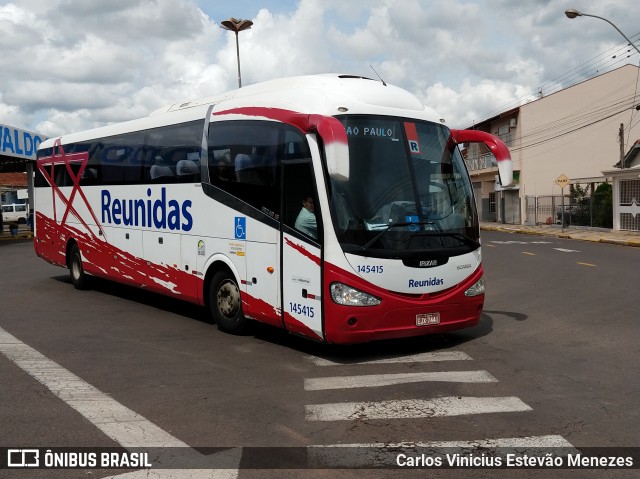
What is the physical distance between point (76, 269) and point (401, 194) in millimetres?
9008

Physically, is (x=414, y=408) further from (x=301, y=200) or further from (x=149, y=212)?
(x=149, y=212)

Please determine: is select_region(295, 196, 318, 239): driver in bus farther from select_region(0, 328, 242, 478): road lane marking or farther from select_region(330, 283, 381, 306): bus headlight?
select_region(0, 328, 242, 478): road lane marking

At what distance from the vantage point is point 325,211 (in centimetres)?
725

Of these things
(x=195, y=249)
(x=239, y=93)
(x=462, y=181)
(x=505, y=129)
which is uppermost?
(x=505, y=129)

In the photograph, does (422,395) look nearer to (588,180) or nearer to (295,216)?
(295,216)

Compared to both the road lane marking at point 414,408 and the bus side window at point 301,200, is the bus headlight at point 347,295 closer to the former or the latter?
the bus side window at point 301,200

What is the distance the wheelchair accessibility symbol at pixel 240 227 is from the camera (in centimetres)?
858

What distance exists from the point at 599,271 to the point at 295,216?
1117 cm

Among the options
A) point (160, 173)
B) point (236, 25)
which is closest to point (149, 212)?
point (160, 173)

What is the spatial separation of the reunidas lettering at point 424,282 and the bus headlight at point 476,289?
19.1 inches

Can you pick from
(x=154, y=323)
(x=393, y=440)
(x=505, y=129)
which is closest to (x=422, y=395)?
(x=393, y=440)

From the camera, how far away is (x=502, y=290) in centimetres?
1334

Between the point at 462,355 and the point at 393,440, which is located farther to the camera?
the point at 462,355

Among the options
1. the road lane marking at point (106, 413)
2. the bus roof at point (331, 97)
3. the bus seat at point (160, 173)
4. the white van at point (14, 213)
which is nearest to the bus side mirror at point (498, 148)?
the bus roof at point (331, 97)
